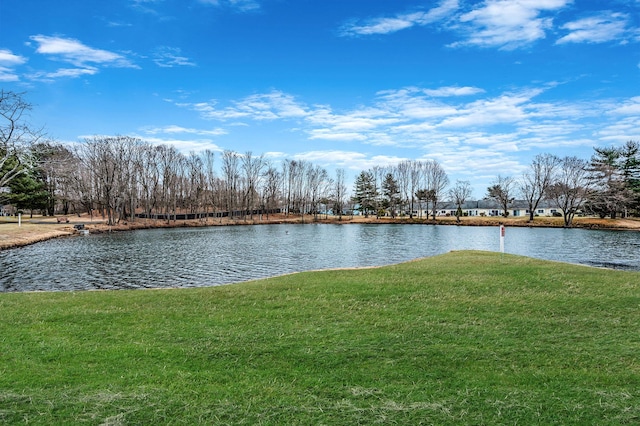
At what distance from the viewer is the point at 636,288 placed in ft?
33.9

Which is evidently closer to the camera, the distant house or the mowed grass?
the mowed grass

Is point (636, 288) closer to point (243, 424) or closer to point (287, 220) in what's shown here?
point (243, 424)

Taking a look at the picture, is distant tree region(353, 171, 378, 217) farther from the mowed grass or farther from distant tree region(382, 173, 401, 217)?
the mowed grass

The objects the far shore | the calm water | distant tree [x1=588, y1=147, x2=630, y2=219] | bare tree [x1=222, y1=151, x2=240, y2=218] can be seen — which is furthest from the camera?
bare tree [x1=222, y1=151, x2=240, y2=218]

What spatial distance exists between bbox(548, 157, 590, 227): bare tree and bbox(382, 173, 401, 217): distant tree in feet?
108

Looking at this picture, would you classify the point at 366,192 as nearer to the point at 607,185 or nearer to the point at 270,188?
the point at 270,188

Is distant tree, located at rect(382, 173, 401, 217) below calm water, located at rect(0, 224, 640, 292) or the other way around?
the other way around

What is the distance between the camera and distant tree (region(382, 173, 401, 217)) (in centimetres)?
9931

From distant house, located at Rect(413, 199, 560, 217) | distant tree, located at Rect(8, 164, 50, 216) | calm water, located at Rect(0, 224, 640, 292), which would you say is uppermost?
distant tree, located at Rect(8, 164, 50, 216)

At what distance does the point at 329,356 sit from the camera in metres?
6.24

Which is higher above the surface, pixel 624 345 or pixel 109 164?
pixel 109 164

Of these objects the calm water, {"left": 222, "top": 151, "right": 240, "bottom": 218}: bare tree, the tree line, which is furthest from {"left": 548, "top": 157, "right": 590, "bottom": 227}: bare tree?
{"left": 222, "top": 151, "right": 240, "bottom": 218}: bare tree

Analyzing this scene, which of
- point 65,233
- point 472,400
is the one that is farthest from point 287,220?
point 472,400

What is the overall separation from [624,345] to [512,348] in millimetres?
1811
